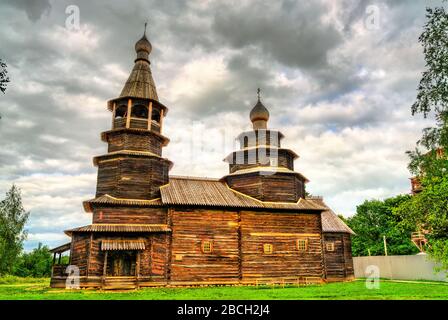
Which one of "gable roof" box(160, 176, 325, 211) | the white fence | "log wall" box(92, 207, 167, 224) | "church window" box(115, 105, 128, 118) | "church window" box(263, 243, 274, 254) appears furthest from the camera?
the white fence

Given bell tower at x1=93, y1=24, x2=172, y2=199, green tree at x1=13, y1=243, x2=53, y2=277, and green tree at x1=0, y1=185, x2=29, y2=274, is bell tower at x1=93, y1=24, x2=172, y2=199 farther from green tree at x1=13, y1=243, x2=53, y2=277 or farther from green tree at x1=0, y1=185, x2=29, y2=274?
green tree at x1=13, y1=243, x2=53, y2=277

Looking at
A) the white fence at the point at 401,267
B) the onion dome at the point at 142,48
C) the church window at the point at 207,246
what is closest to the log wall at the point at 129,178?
the church window at the point at 207,246

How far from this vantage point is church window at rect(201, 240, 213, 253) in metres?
21.8

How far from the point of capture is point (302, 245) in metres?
23.8

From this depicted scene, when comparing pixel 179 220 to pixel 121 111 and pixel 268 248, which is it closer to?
pixel 268 248

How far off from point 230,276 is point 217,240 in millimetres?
2516

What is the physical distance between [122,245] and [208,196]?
702 cm

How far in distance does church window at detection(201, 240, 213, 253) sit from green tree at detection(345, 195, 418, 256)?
1259 inches

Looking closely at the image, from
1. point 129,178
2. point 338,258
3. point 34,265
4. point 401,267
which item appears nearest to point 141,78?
point 129,178

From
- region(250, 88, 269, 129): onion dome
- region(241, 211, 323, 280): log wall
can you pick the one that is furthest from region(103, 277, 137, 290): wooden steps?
region(250, 88, 269, 129): onion dome

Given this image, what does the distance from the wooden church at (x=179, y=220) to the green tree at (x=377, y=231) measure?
2221cm
